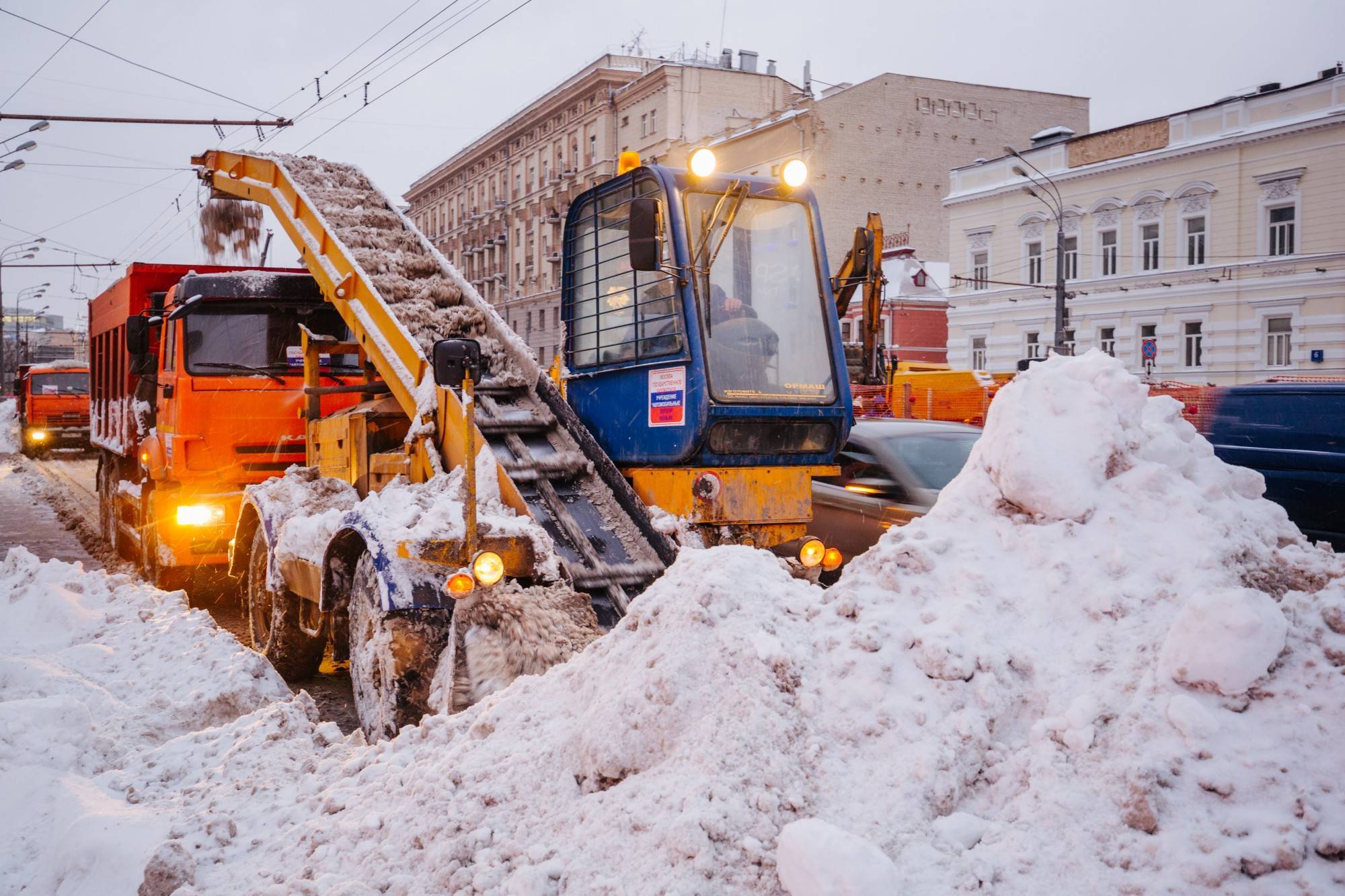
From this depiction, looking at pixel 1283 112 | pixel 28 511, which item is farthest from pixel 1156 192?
pixel 28 511

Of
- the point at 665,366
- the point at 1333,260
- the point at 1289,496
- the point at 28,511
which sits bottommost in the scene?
the point at 28,511

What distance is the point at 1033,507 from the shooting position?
3742 millimetres

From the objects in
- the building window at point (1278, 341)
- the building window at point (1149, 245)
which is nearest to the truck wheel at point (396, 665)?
the building window at point (1278, 341)

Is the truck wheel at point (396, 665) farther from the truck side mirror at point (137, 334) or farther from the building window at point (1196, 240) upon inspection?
the building window at point (1196, 240)

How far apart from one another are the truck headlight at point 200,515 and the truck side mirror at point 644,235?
5876 mm

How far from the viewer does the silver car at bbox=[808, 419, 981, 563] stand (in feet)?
25.5

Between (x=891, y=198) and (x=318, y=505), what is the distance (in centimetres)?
4472

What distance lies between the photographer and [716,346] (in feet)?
18.1

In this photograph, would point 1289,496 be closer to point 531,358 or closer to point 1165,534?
point 1165,534

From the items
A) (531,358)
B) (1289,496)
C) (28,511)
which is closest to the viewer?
(531,358)

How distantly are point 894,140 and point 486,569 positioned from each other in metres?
46.8

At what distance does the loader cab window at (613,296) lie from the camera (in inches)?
220

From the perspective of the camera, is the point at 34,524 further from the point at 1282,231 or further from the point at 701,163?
the point at 1282,231

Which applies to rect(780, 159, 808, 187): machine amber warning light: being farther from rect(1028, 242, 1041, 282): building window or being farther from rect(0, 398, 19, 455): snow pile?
rect(1028, 242, 1041, 282): building window
